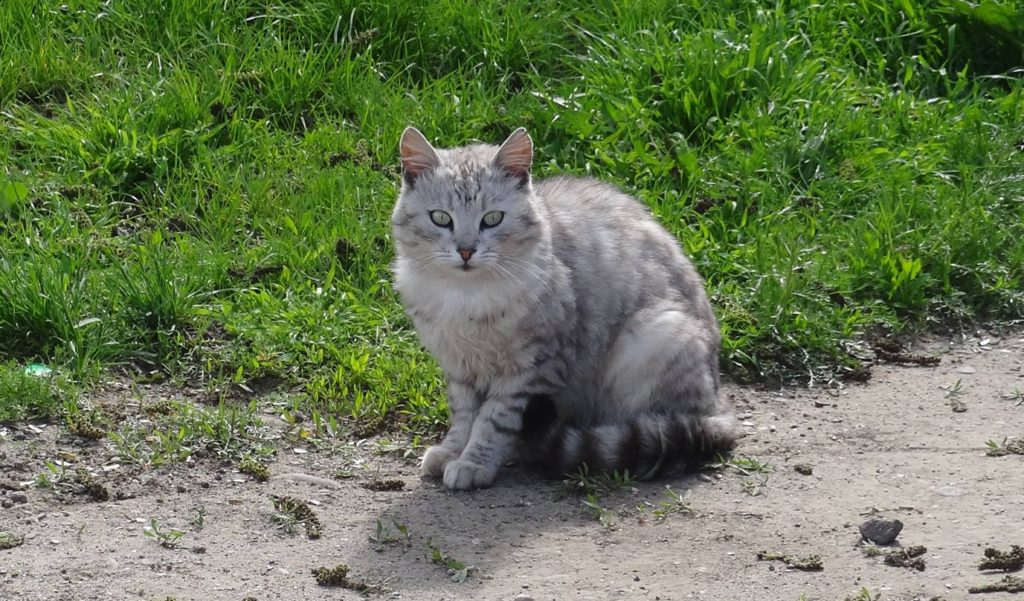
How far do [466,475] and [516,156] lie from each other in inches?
44.4

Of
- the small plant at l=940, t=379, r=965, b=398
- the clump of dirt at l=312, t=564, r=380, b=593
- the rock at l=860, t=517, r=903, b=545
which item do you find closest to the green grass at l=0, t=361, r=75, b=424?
the clump of dirt at l=312, t=564, r=380, b=593

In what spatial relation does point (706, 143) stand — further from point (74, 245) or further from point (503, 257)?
point (74, 245)

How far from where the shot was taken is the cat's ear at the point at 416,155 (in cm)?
489

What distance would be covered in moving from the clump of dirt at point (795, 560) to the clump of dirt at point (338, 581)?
1.17 m

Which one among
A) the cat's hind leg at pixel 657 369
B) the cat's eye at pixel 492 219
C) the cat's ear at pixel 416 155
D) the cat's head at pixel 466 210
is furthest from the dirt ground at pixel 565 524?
the cat's ear at pixel 416 155

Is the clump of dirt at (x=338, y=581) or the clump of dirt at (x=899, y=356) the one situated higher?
the clump of dirt at (x=338, y=581)

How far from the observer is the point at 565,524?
14.8 ft

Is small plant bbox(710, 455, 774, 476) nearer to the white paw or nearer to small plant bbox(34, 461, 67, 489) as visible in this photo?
the white paw

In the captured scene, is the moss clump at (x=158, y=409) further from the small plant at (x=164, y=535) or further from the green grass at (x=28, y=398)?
the small plant at (x=164, y=535)

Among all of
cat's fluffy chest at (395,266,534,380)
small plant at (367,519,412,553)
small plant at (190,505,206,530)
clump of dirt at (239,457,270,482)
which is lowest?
clump of dirt at (239,457,270,482)

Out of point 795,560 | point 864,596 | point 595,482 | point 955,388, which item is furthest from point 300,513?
point 955,388

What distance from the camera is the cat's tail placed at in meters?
4.77

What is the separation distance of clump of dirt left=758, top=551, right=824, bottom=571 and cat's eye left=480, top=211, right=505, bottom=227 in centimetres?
145

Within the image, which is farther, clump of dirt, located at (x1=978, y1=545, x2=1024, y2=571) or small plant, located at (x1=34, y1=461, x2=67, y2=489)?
small plant, located at (x1=34, y1=461, x2=67, y2=489)
